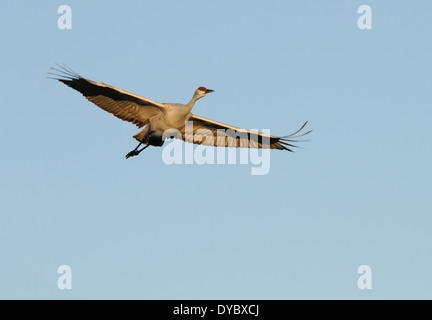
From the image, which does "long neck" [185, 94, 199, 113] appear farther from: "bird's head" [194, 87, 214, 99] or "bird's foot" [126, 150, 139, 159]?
"bird's foot" [126, 150, 139, 159]

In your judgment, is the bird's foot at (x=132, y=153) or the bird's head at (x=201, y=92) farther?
the bird's foot at (x=132, y=153)

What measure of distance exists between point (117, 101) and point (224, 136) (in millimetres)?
4063

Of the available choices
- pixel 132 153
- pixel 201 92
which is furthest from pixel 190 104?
pixel 132 153

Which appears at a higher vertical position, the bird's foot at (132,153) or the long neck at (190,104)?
the long neck at (190,104)

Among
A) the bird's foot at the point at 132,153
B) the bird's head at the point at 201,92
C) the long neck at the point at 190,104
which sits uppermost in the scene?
the bird's head at the point at 201,92

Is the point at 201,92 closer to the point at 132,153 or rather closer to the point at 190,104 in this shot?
the point at 190,104

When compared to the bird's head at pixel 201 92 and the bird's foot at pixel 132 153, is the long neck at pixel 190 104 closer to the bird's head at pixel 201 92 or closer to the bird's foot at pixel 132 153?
the bird's head at pixel 201 92

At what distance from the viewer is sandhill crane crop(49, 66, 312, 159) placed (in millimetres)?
28172

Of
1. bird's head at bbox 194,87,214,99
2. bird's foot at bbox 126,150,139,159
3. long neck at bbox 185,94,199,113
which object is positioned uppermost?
bird's head at bbox 194,87,214,99

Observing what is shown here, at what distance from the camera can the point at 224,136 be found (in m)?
30.6

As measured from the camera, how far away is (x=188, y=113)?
28391mm

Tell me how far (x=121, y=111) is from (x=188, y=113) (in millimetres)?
2312

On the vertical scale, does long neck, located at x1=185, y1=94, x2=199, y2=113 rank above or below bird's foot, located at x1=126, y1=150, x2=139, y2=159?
above

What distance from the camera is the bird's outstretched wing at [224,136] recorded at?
29766 mm
